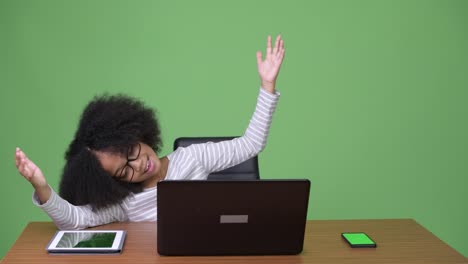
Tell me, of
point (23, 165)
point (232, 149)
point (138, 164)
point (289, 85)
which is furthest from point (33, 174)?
point (289, 85)

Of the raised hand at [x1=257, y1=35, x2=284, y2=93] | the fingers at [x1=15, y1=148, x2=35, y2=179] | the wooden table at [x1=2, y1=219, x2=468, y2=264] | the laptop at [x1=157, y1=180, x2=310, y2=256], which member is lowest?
the wooden table at [x1=2, y1=219, x2=468, y2=264]

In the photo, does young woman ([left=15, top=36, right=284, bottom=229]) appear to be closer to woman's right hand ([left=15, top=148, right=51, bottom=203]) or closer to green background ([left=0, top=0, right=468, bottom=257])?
woman's right hand ([left=15, top=148, right=51, bottom=203])

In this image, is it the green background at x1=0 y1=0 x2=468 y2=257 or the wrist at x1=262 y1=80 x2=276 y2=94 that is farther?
the green background at x1=0 y1=0 x2=468 y2=257

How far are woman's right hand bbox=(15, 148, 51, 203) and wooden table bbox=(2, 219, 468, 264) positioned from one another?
159mm

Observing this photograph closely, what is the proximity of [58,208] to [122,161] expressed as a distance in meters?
0.30

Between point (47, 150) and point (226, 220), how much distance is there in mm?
2121

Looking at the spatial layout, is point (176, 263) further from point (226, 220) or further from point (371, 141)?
point (371, 141)

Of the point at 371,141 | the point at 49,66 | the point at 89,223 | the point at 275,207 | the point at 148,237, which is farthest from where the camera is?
the point at 371,141

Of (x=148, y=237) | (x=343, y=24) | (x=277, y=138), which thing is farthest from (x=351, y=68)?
(x=148, y=237)

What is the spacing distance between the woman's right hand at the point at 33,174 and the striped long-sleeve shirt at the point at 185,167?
3cm

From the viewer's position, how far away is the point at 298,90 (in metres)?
3.75

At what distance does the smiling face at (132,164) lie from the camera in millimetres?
2275

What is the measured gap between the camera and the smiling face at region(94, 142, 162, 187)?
7.47 feet

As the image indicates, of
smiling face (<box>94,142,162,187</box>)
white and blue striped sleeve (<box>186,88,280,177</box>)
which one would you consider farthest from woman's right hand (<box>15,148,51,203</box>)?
white and blue striped sleeve (<box>186,88,280,177</box>)
